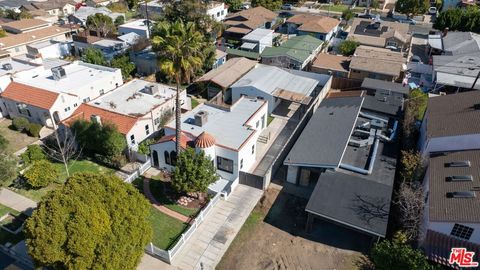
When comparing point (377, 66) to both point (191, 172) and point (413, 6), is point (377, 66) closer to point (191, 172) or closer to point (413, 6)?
point (191, 172)

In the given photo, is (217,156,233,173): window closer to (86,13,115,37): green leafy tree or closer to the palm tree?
the palm tree

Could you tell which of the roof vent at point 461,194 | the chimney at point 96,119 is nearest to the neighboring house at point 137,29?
the chimney at point 96,119

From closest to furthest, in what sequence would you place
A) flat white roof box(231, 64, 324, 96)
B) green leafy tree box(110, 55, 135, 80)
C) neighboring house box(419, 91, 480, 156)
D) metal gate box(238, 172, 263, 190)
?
neighboring house box(419, 91, 480, 156) → metal gate box(238, 172, 263, 190) → flat white roof box(231, 64, 324, 96) → green leafy tree box(110, 55, 135, 80)

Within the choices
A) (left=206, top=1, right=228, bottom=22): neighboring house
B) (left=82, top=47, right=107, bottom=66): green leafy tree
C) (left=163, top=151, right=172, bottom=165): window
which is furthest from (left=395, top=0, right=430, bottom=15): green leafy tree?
(left=163, top=151, right=172, bottom=165): window

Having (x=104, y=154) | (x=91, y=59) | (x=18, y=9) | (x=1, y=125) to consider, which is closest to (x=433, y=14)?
(x=91, y=59)

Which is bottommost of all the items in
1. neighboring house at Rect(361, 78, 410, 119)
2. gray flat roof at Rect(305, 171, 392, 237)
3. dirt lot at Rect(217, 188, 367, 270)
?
dirt lot at Rect(217, 188, 367, 270)

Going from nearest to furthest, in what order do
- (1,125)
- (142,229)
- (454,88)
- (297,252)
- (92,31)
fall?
(142,229)
(297,252)
(1,125)
(454,88)
(92,31)

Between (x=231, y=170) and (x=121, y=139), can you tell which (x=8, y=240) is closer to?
(x=121, y=139)

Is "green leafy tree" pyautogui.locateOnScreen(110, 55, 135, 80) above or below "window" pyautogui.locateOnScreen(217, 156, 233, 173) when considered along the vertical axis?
above
